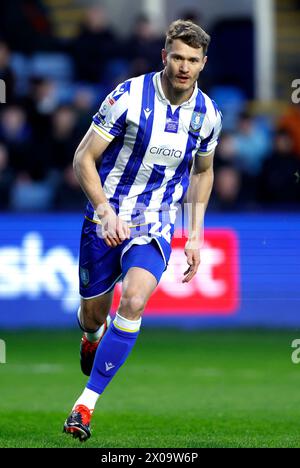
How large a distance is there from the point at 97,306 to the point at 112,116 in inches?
56.3

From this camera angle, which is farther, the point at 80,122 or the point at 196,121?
the point at 80,122

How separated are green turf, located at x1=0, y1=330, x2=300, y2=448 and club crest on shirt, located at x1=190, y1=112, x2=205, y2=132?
6.20 ft

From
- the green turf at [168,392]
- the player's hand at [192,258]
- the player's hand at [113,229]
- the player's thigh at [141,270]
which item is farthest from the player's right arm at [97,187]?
the green turf at [168,392]

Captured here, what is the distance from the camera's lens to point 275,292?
13.1 metres

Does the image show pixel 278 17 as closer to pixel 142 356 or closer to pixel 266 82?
pixel 266 82

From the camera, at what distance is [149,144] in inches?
286

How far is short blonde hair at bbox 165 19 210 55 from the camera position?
6988mm

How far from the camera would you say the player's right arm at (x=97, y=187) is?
690cm

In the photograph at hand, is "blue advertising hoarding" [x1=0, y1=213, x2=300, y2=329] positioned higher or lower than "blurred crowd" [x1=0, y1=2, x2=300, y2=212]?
lower

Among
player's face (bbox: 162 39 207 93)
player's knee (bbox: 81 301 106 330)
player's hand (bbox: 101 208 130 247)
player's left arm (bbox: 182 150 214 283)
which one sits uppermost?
player's face (bbox: 162 39 207 93)

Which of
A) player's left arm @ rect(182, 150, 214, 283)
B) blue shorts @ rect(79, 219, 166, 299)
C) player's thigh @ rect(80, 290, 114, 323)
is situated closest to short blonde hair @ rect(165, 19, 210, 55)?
player's left arm @ rect(182, 150, 214, 283)

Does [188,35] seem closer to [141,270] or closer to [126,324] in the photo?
[141,270]

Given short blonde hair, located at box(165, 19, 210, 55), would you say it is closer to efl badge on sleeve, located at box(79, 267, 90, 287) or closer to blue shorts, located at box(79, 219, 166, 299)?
blue shorts, located at box(79, 219, 166, 299)

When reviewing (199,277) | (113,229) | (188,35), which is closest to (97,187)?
(113,229)
